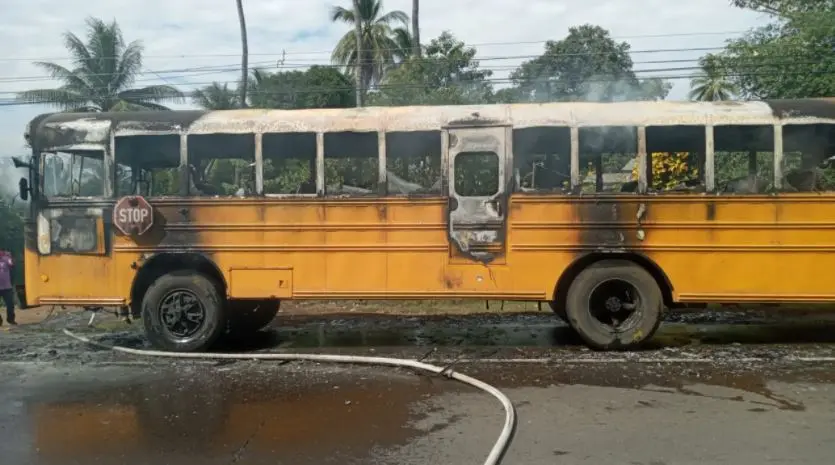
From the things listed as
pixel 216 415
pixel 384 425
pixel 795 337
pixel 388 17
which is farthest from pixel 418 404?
pixel 388 17

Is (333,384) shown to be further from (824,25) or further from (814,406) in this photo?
(824,25)

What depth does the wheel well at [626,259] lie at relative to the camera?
8.02 meters

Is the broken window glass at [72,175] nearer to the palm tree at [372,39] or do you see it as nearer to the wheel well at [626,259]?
the wheel well at [626,259]

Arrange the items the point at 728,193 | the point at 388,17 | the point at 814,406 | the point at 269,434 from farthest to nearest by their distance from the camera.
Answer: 1. the point at 388,17
2. the point at 728,193
3. the point at 814,406
4. the point at 269,434

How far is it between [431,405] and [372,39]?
28.5 meters

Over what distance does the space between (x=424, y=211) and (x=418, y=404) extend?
265 centimetres

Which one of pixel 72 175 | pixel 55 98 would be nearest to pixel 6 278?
pixel 72 175

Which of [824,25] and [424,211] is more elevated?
[824,25]

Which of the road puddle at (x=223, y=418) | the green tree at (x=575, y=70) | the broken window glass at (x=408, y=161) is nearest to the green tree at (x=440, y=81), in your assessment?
the green tree at (x=575, y=70)

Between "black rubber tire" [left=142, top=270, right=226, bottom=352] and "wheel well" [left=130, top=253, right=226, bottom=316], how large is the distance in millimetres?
126

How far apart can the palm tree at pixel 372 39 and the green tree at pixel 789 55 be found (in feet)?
57.3

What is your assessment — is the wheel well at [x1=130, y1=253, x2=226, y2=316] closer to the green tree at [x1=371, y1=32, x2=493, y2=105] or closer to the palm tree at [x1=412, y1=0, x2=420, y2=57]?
the green tree at [x1=371, y1=32, x2=493, y2=105]

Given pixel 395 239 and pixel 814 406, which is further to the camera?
pixel 395 239

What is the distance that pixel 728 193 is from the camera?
7891mm
